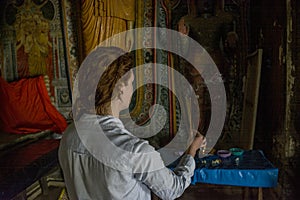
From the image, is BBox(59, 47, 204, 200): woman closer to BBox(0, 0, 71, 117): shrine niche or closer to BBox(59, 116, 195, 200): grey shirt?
BBox(59, 116, 195, 200): grey shirt

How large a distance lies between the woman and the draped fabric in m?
2.44

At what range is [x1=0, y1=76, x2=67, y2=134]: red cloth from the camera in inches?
132

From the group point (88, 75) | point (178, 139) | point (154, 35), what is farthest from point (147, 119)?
Result: point (88, 75)

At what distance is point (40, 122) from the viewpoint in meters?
3.49

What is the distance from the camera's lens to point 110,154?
102cm

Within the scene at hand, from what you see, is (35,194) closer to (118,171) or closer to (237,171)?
(237,171)

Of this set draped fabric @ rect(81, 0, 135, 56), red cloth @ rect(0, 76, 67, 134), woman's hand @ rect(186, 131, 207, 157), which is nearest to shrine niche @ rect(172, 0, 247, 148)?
draped fabric @ rect(81, 0, 135, 56)

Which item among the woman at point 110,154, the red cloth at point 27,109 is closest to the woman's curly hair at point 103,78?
the woman at point 110,154

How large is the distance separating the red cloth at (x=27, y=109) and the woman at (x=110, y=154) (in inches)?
94.0

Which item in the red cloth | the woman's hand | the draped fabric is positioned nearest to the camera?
the woman's hand

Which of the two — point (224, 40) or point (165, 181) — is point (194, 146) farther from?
point (224, 40)

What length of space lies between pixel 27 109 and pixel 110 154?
2.73m

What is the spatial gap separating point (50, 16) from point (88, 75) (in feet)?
9.32

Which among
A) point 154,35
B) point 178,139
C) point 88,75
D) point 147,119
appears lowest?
point 178,139
